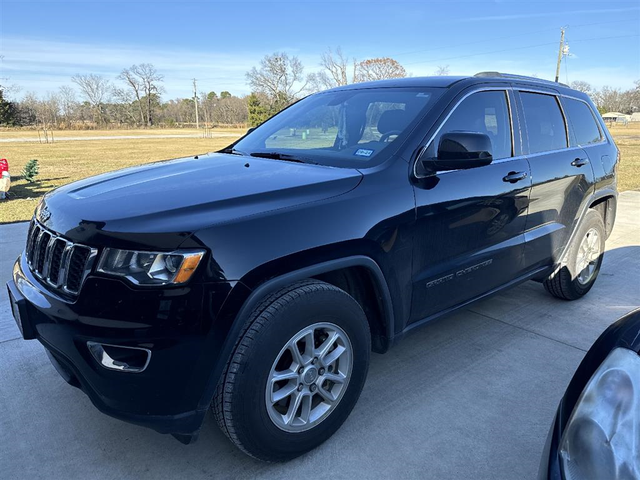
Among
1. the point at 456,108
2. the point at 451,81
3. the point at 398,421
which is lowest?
the point at 398,421

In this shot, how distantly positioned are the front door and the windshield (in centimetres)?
24

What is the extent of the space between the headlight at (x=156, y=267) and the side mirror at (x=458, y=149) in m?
1.45

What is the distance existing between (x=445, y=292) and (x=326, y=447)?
1.12 m

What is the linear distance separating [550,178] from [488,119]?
2.42ft

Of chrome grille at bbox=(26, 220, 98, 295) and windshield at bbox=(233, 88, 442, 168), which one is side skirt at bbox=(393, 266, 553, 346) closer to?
windshield at bbox=(233, 88, 442, 168)

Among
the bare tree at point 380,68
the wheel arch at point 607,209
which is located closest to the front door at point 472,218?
the wheel arch at point 607,209

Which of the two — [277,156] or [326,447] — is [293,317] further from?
[277,156]

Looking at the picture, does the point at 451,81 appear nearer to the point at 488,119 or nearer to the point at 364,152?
the point at 488,119

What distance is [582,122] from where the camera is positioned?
4.25 metres

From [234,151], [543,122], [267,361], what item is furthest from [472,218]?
[234,151]

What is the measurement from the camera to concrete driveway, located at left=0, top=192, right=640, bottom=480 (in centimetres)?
233

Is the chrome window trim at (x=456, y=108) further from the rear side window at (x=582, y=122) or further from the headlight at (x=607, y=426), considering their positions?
the headlight at (x=607, y=426)

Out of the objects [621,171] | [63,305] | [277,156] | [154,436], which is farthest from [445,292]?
[621,171]

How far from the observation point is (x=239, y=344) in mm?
2010
